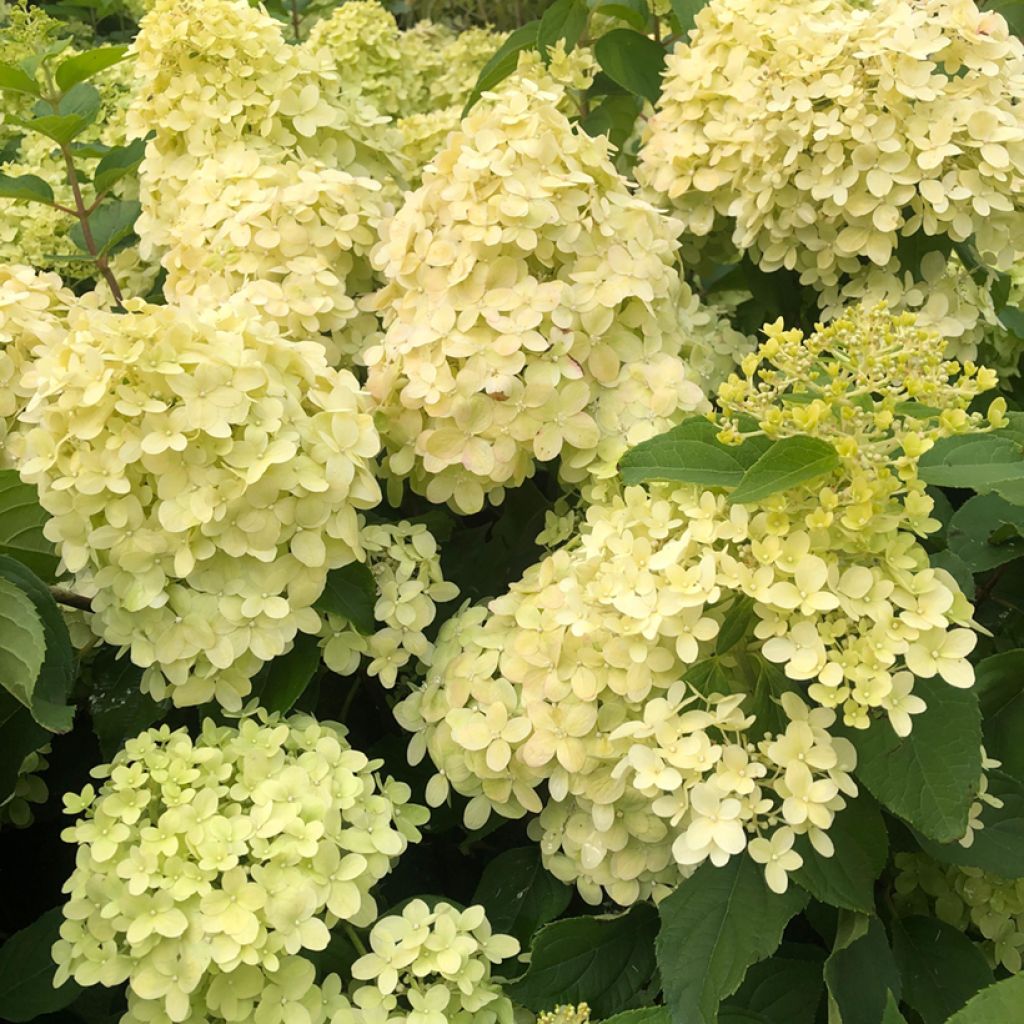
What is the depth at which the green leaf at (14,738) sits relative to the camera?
1.00 m

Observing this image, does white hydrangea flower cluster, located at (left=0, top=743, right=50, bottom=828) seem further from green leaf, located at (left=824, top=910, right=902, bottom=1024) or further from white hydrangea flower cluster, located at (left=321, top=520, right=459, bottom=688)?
green leaf, located at (left=824, top=910, right=902, bottom=1024)

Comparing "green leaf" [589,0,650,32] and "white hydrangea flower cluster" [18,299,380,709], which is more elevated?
"green leaf" [589,0,650,32]

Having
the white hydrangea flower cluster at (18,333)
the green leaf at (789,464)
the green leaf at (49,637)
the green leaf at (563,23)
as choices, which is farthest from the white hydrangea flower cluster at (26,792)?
the green leaf at (563,23)

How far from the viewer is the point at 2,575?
934mm

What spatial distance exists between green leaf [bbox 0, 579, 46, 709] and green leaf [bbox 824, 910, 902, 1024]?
67 centimetres

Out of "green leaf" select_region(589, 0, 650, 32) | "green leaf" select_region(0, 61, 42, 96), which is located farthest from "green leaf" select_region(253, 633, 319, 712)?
"green leaf" select_region(589, 0, 650, 32)

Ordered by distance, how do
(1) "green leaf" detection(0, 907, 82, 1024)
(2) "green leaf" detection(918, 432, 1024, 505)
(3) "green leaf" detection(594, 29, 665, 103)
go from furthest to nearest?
(3) "green leaf" detection(594, 29, 665, 103)
(1) "green leaf" detection(0, 907, 82, 1024)
(2) "green leaf" detection(918, 432, 1024, 505)

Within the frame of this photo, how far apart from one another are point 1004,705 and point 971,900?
7.4 inches

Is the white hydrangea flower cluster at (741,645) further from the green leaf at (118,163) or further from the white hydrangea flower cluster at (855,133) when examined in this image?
the green leaf at (118,163)

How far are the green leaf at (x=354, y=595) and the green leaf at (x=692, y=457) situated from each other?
27 centimetres

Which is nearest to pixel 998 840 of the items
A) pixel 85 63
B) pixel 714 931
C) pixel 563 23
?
pixel 714 931

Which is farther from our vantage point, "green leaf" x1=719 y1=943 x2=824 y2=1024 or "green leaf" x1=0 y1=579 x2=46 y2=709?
"green leaf" x1=719 y1=943 x2=824 y2=1024

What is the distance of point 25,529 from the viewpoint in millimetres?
1016

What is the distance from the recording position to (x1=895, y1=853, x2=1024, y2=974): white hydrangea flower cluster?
3.37ft
